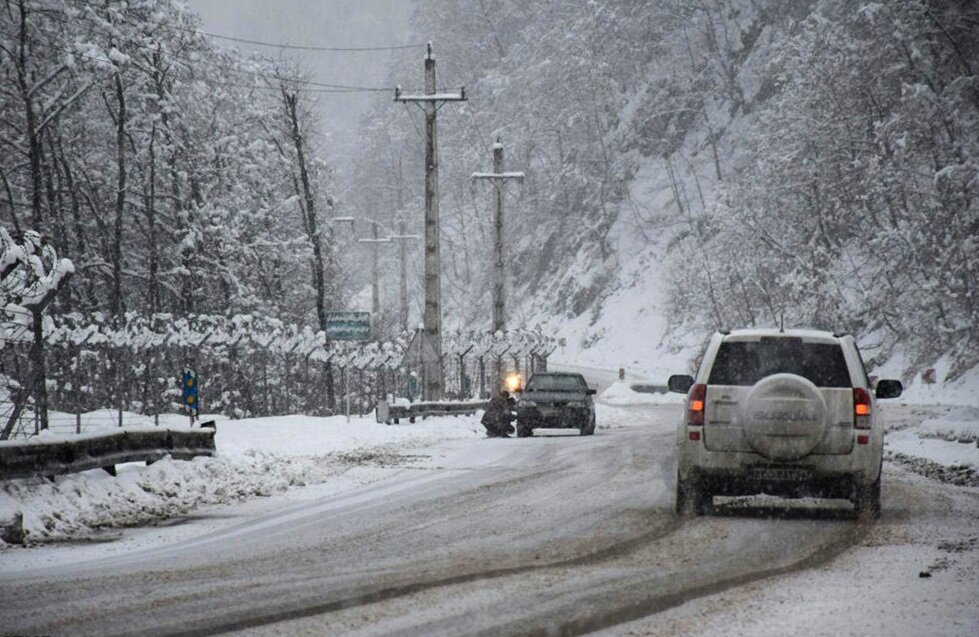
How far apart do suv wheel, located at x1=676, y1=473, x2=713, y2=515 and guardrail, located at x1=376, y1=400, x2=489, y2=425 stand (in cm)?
2015

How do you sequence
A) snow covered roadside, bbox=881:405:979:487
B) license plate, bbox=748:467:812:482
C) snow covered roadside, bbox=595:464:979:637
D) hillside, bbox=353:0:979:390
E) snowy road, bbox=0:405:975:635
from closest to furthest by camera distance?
snow covered roadside, bbox=595:464:979:637 → snowy road, bbox=0:405:975:635 → license plate, bbox=748:467:812:482 → snow covered roadside, bbox=881:405:979:487 → hillside, bbox=353:0:979:390

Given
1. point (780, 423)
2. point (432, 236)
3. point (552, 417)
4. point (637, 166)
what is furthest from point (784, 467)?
point (637, 166)

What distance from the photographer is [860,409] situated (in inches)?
503

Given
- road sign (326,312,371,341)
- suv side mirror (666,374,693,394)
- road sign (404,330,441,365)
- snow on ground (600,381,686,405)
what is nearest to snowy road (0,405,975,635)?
suv side mirror (666,374,693,394)

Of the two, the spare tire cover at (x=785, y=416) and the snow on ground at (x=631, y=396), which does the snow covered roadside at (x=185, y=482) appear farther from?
the snow on ground at (x=631, y=396)

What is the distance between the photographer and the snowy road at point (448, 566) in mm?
7488

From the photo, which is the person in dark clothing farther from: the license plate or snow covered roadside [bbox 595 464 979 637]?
snow covered roadside [bbox 595 464 979 637]

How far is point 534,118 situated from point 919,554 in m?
Answer: 84.4

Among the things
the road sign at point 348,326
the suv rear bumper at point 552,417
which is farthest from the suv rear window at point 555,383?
the road sign at point 348,326

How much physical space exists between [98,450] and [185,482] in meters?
1.77

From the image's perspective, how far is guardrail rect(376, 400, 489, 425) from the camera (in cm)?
3312

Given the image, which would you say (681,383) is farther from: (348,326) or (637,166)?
(637,166)

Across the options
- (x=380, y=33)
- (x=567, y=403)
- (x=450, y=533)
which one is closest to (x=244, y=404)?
(x=567, y=403)

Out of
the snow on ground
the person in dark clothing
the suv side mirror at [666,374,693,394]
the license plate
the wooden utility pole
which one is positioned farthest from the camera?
the snow on ground
